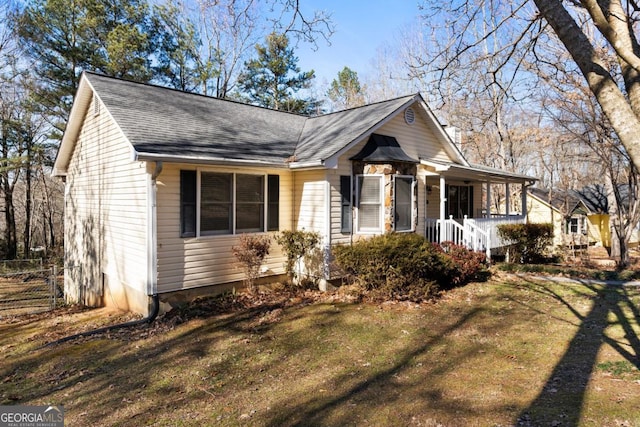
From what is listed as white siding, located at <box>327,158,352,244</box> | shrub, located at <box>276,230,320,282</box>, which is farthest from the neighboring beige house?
shrub, located at <box>276,230,320,282</box>

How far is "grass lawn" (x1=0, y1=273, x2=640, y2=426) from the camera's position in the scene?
410 centimetres

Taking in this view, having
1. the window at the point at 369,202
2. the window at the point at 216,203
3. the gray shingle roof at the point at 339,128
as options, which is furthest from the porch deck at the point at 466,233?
the window at the point at 216,203

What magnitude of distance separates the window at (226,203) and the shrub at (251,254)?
0.41m

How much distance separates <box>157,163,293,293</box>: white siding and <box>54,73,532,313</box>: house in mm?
22

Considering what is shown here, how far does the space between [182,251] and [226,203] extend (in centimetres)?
142

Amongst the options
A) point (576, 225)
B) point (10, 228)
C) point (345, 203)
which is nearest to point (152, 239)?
point (345, 203)

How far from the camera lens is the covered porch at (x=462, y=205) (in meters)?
11.5

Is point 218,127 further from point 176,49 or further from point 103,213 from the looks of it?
point 176,49

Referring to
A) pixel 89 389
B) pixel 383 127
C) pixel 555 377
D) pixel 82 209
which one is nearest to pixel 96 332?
pixel 89 389

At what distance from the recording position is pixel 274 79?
84.5ft

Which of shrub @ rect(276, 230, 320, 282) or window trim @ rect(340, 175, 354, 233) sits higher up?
window trim @ rect(340, 175, 354, 233)

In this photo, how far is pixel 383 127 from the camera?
10789 mm

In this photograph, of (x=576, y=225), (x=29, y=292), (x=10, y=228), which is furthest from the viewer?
(x=576, y=225)

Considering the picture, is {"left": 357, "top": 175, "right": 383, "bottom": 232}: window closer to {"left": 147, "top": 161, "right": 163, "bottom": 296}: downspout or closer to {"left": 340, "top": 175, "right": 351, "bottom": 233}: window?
{"left": 340, "top": 175, "right": 351, "bottom": 233}: window
